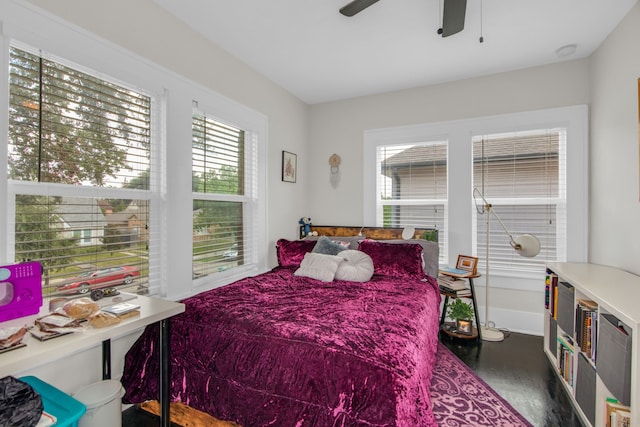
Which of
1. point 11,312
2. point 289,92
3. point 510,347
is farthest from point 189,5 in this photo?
point 510,347

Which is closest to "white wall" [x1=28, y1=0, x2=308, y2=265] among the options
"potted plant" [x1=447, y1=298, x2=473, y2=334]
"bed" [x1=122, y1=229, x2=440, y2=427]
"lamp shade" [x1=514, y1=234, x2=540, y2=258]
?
"bed" [x1=122, y1=229, x2=440, y2=427]

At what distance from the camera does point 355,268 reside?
271cm

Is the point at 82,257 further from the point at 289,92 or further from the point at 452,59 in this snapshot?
the point at 452,59

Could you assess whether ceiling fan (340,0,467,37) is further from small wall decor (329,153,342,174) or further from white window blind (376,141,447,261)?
small wall decor (329,153,342,174)

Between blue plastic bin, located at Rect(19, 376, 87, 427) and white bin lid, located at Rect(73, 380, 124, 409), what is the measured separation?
15 cm

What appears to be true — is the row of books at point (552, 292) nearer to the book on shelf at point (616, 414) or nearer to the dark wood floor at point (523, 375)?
the dark wood floor at point (523, 375)

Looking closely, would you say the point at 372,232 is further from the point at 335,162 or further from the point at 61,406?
the point at 61,406

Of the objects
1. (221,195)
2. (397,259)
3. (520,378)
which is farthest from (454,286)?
(221,195)

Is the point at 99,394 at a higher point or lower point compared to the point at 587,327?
lower

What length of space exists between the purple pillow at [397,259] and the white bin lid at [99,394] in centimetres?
201

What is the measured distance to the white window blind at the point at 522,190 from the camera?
10.0ft

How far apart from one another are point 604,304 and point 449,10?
1.72 meters

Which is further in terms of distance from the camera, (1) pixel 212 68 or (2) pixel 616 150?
(1) pixel 212 68

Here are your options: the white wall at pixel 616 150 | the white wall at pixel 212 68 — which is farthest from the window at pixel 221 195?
the white wall at pixel 616 150
